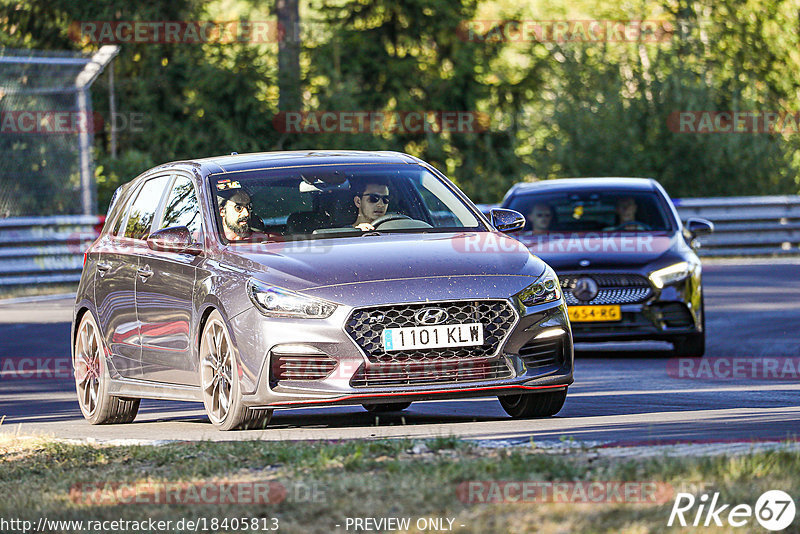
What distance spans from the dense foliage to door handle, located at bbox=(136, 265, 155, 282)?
2052 centimetres

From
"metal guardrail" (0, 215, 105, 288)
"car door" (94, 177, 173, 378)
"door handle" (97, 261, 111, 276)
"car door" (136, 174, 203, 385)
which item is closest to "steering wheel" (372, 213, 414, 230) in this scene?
"car door" (136, 174, 203, 385)

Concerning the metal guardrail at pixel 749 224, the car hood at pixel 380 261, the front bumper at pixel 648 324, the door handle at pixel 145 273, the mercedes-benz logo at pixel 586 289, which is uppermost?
the car hood at pixel 380 261

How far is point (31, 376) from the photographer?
14766mm

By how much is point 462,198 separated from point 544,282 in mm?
1439

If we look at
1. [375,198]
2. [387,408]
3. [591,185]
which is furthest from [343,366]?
[591,185]

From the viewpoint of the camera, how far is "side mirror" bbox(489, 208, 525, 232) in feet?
36.2

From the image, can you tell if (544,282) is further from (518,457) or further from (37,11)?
(37,11)

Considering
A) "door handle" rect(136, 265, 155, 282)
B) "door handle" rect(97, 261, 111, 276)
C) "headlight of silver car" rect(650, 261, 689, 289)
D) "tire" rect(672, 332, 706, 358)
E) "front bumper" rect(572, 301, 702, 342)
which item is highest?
"door handle" rect(136, 265, 155, 282)

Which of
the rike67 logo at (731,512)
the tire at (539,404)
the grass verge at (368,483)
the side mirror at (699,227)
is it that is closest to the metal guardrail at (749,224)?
the side mirror at (699,227)

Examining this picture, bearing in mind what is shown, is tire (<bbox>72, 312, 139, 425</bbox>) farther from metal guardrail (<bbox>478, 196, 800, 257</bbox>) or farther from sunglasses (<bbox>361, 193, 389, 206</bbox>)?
metal guardrail (<bbox>478, 196, 800, 257</bbox>)

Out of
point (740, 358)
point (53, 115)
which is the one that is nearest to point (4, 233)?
point (53, 115)

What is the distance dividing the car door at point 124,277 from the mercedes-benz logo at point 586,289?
15.8ft

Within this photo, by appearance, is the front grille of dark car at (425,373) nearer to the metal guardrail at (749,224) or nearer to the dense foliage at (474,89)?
the metal guardrail at (749,224)

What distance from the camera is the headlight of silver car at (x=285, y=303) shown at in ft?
30.2
